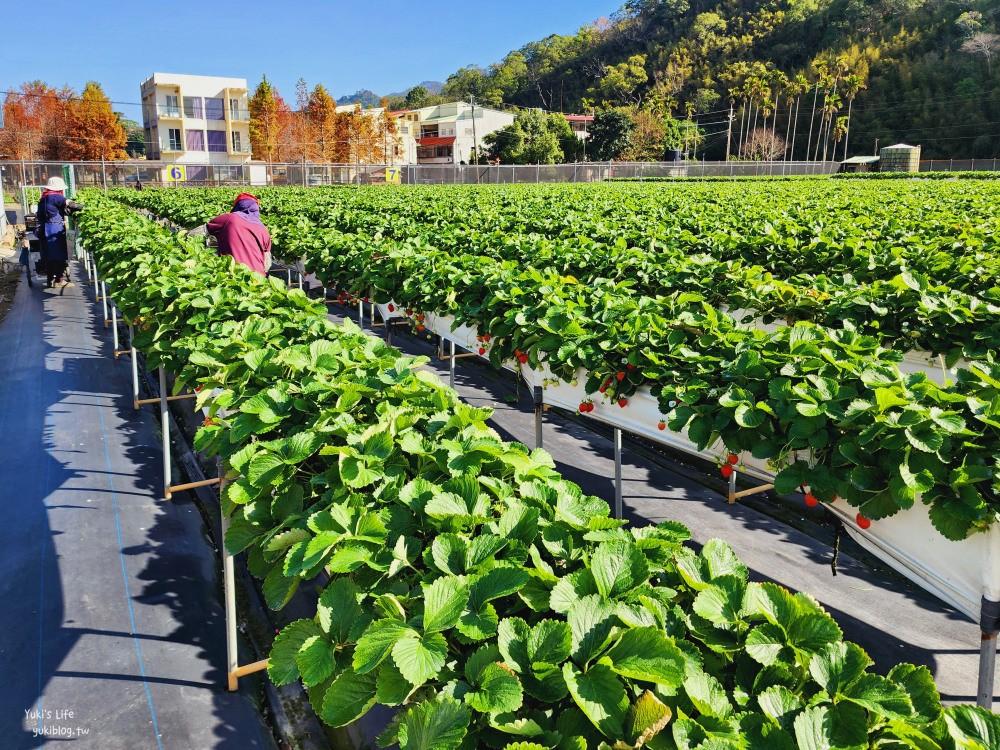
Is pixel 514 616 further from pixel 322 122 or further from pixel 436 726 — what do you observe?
pixel 322 122

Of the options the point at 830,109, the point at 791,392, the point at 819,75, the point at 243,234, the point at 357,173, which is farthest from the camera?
the point at 819,75

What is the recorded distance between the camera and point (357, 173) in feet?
154

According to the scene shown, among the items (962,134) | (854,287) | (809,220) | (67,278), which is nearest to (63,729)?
(854,287)

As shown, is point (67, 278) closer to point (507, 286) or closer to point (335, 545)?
point (507, 286)

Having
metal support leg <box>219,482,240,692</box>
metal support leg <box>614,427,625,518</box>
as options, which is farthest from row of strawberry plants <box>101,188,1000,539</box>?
metal support leg <box>219,482,240,692</box>

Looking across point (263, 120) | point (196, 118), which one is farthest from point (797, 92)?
point (196, 118)

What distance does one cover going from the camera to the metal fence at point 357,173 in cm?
3931

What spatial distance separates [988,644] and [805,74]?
107 meters

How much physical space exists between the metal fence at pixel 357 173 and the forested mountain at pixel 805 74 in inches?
823

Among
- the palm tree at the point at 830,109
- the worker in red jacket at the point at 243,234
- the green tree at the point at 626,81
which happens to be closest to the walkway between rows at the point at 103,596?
the worker in red jacket at the point at 243,234

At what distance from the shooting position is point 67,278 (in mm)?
15195

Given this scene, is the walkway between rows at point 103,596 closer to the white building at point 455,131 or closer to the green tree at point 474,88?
the white building at point 455,131

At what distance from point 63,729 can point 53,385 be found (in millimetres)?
6029

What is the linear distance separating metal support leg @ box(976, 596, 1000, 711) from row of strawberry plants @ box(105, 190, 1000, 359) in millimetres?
2802
